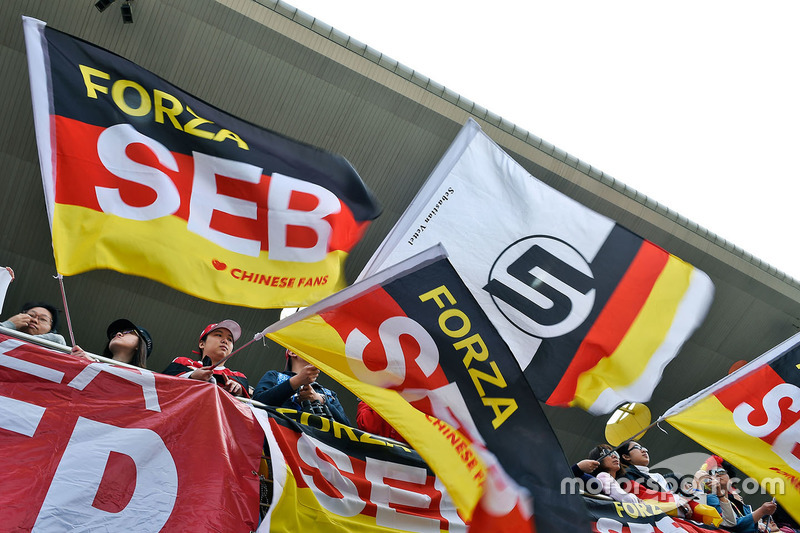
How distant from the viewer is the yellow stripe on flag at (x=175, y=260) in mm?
4820

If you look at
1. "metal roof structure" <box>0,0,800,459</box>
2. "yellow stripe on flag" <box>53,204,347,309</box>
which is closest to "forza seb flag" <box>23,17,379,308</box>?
"yellow stripe on flag" <box>53,204,347,309</box>

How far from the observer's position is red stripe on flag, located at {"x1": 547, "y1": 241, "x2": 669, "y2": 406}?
730 centimetres

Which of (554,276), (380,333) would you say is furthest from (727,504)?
(380,333)

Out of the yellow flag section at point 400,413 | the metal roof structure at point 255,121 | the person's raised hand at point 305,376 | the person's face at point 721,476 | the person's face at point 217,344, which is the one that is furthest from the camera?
the person's face at point 721,476

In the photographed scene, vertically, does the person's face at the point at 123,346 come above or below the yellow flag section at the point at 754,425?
below

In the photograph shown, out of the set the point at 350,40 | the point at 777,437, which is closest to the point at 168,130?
the point at 350,40

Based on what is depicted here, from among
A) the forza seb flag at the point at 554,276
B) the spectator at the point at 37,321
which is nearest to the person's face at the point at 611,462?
the forza seb flag at the point at 554,276

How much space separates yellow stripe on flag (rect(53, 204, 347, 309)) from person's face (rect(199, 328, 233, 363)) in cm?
120

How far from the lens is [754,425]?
7207mm

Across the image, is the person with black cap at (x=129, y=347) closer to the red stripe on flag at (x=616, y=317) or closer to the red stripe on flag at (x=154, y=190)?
the red stripe on flag at (x=154, y=190)

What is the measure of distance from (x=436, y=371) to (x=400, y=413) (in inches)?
15.7

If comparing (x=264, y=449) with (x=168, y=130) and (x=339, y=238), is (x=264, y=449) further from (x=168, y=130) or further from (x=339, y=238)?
(x=168, y=130)

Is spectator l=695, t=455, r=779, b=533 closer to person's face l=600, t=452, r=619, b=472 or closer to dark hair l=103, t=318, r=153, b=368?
person's face l=600, t=452, r=619, b=472

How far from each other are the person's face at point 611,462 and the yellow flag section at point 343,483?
9.26 ft
